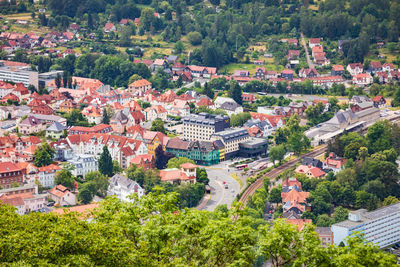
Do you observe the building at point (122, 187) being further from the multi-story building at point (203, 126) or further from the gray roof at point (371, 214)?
the gray roof at point (371, 214)

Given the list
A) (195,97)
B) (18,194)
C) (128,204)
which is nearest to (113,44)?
(195,97)

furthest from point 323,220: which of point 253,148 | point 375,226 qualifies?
point 253,148

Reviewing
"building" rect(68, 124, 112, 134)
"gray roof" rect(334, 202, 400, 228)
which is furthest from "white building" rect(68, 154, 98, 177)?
"gray roof" rect(334, 202, 400, 228)

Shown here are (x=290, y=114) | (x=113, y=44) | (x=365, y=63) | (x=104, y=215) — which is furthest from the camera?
(x=113, y=44)

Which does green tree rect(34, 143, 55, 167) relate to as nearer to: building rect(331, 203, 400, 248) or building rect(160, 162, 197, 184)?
building rect(160, 162, 197, 184)

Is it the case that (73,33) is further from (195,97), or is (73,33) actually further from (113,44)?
(195,97)

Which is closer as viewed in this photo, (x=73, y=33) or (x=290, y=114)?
(x=290, y=114)
